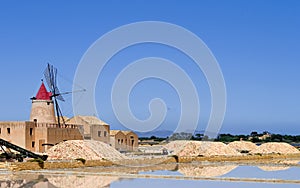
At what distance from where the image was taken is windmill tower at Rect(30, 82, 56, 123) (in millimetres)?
25636

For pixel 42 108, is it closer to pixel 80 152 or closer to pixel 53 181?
pixel 80 152

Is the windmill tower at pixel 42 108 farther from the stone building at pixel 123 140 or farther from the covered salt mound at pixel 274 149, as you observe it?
the covered salt mound at pixel 274 149

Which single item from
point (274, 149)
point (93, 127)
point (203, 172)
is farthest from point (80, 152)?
point (274, 149)

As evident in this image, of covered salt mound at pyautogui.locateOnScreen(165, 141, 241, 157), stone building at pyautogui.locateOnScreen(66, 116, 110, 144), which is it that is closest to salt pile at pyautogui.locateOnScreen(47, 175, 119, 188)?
covered salt mound at pyautogui.locateOnScreen(165, 141, 241, 157)

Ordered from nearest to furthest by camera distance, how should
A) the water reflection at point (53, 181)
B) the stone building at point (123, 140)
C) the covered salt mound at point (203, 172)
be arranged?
1. the water reflection at point (53, 181)
2. the covered salt mound at point (203, 172)
3. the stone building at point (123, 140)

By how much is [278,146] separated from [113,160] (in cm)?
1485

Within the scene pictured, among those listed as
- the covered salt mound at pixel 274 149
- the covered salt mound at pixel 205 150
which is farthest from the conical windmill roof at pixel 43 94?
the covered salt mound at pixel 274 149

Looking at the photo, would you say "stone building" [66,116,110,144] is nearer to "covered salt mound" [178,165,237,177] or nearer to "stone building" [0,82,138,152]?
"stone building" [0,82,138,152]

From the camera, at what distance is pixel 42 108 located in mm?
25797

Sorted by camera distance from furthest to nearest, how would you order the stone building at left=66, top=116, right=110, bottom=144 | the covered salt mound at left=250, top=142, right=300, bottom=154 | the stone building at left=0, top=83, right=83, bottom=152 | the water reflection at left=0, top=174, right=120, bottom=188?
the covered salt mound at left=250, top=142, right=300, bottom=154 → the stone building at left=66, top=116, right=110, bottom=144 → the stone building at left=0, top=83, right=83, bottom=152 → the water reflection at left=0, top=174, right=120, bottom=188

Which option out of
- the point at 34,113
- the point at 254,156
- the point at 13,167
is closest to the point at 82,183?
the point at 13,167

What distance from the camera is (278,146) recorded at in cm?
3222

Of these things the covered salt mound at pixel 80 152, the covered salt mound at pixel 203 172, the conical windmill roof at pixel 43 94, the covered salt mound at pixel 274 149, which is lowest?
the covered salt mound at pixel 203 172

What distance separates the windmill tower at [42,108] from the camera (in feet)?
84.1
